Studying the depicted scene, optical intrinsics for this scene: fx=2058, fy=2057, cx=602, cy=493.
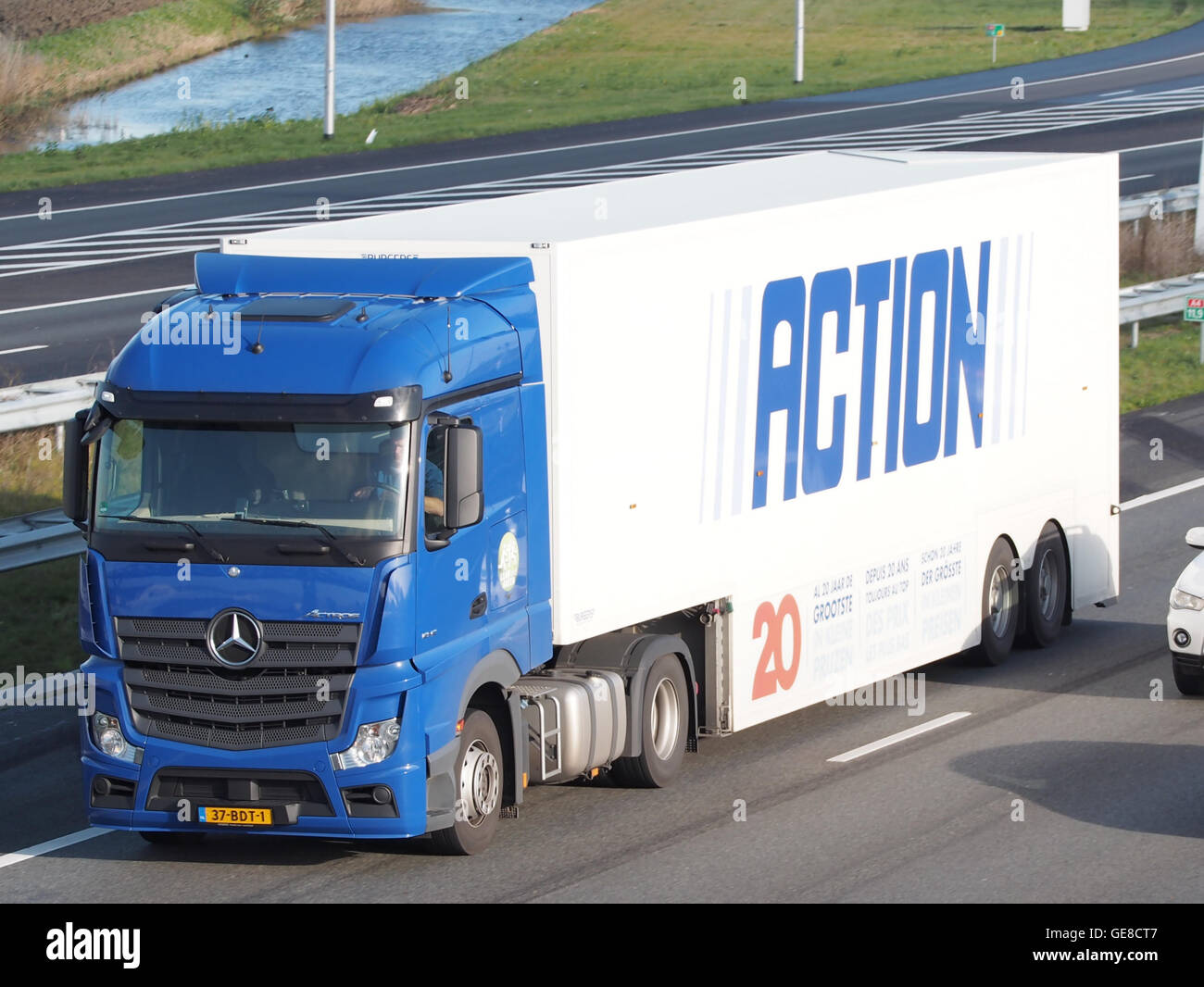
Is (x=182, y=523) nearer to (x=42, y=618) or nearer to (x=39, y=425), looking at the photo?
(x=42, y=618)

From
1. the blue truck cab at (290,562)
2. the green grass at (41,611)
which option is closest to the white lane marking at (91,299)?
the green grass at (41,611)

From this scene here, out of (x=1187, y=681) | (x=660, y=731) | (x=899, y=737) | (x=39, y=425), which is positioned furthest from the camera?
(x=39, y=425)

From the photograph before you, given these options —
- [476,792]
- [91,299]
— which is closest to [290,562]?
[476,792]

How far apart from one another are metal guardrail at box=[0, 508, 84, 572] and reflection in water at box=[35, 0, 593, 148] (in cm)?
2990

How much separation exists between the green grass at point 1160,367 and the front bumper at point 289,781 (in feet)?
56.8

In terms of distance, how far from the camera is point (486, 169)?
39.5m

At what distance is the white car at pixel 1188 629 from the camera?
47.6 feet

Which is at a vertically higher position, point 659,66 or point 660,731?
point 659,66

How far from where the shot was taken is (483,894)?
1066 centimetres

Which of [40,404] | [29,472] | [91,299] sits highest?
[91,299]

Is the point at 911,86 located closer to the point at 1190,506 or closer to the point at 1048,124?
the point at 1048,124

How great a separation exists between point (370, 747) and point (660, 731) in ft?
9.39

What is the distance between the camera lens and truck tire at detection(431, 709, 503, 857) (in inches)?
437
